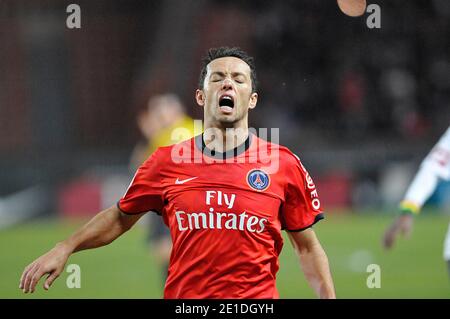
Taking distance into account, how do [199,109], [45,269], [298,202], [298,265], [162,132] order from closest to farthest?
[45,269]
[298,202]
[162,132]
[298,265]
[199,109]

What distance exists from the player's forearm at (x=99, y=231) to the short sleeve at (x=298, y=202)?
2.44 feet

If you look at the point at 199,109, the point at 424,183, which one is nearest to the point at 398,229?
the point at 424,183

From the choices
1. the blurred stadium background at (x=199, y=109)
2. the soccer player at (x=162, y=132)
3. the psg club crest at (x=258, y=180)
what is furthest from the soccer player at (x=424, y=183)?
the blurred stadium background at (x=199, y=109)

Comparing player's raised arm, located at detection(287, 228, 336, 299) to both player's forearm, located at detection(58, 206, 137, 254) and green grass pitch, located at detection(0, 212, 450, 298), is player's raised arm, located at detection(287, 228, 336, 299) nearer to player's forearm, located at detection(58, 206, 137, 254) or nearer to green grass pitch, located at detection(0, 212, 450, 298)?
player's forearm, located at detection(58, 206, 137, 254)

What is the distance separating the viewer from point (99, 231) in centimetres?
432

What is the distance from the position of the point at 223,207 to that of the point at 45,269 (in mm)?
846

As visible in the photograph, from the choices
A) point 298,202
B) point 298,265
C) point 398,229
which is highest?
point 298,202

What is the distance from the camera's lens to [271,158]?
4297 millimetres

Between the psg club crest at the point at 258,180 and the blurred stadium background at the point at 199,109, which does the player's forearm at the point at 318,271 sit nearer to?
the psg club crest at the point at 258,180

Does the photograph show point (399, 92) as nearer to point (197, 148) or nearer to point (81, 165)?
point (81, 165)

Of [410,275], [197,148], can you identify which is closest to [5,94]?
[410,275]

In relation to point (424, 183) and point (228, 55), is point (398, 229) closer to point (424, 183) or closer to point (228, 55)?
point (424, 183)

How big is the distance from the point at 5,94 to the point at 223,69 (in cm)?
1459

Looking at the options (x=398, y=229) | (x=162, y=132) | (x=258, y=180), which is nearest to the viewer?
(x=258, y=180)
